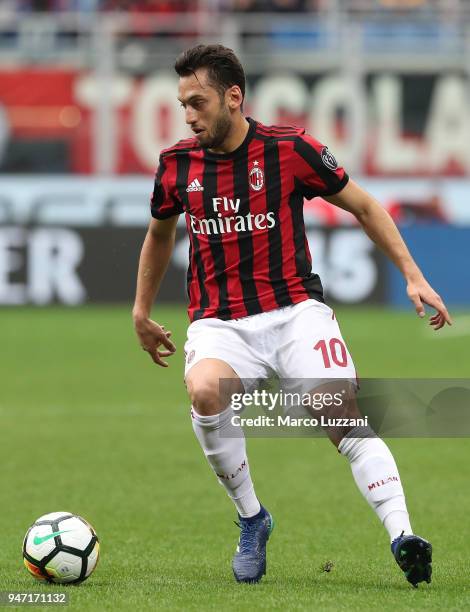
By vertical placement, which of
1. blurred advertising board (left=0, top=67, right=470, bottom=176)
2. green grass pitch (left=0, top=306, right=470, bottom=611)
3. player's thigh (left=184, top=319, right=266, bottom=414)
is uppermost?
blurred advertising board (left=0, top=67, right=470, bottom=176)

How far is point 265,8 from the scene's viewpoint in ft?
71.9

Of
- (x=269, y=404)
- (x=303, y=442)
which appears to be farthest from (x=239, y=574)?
(x=303, y=442)

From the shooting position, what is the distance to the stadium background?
570 centimetres

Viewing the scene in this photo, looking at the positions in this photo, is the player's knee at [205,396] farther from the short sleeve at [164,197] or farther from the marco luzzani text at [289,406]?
the short sleeve at [164,197]

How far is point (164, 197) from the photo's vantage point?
17.2 feet

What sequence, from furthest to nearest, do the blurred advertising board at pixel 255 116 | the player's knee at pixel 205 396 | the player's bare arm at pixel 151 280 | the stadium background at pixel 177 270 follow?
1. the blurred advertising board at pixel 255 116
2. the stadium background at pixel 177 270
3. the player's bare arm at pixel 151 280
4. the player's knee at pixel 205 396

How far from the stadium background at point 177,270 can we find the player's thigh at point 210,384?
65 centimetres

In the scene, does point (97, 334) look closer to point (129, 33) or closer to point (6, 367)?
point (6, 367)

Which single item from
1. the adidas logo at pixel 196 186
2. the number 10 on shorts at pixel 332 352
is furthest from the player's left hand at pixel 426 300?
the adidas logo at pixel 196 186

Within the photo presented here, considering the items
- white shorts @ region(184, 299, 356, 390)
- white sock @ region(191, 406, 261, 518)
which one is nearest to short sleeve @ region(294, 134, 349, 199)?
white shorts @ region(184, 299, 356, 390)

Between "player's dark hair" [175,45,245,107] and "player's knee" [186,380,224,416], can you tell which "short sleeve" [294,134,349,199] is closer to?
"player's dark hair" [175,45,245,107]

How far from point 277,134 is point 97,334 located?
1064cm

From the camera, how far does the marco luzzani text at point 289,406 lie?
4.89 meters

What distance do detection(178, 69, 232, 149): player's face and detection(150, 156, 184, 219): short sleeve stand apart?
0.26 metres
